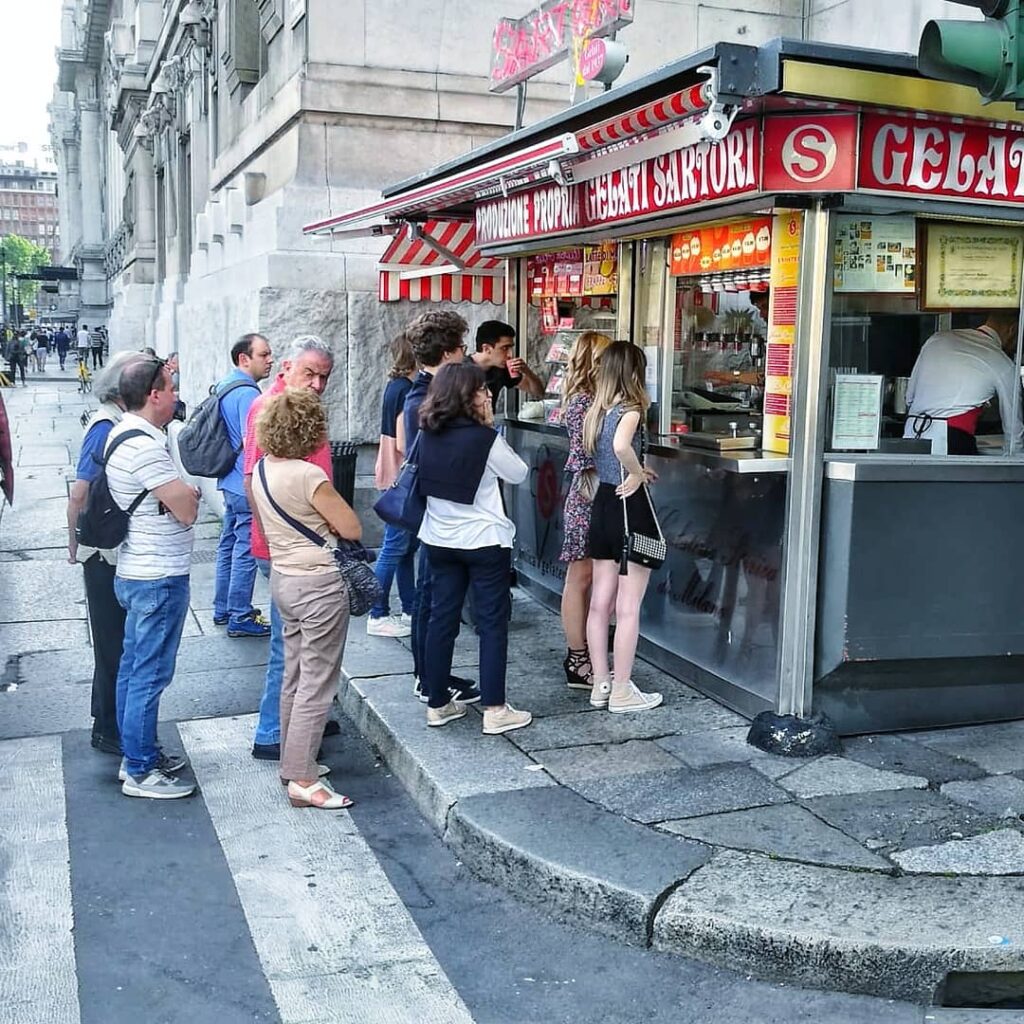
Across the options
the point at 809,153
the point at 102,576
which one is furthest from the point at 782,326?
the point at 102,576

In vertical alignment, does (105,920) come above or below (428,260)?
below

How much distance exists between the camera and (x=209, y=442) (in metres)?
7.51

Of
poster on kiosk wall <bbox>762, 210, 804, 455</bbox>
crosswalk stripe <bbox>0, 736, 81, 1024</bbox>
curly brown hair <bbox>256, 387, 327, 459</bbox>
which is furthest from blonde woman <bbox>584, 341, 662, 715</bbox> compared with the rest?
crosswalk stripe <bbox>0, 736, 81, 1024</bbox>

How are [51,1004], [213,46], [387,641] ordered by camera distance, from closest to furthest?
[51,1004], [387,641], [213,46]

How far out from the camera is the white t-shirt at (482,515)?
527 cm

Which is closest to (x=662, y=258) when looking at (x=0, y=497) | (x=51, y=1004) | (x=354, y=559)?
(x=354, y=559)

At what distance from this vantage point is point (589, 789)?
4.86m

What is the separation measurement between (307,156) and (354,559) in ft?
22.7

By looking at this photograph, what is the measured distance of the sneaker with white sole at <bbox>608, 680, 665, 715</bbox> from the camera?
5.85 m

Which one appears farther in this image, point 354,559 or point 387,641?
point 387,641

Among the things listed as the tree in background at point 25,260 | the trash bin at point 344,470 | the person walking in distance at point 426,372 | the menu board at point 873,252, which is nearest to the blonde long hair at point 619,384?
the person walking in distance at point 426,372

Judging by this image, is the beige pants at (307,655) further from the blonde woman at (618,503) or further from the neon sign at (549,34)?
the neon sign at (549,34)

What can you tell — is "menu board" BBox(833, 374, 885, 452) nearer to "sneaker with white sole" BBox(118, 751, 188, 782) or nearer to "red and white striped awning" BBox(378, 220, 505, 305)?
"sneaker with white sole" BBox(118, 751, 188, 782)

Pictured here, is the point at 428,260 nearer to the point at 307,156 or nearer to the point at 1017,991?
the point at 307,156
